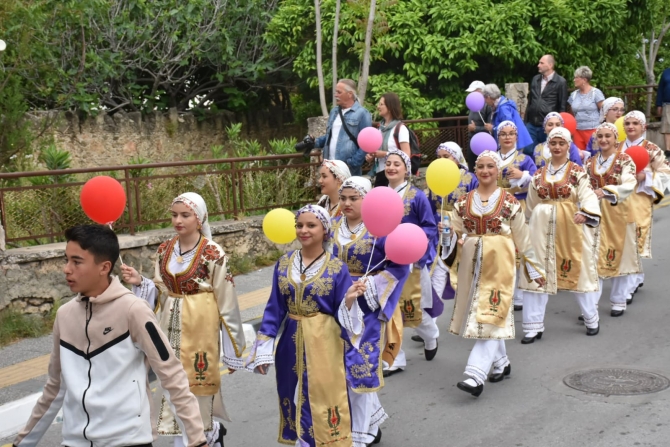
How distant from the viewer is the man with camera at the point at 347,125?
10.3m

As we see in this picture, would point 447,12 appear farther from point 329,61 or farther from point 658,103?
→ point 658,103

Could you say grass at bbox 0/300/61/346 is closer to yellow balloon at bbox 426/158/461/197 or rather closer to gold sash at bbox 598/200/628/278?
yellow balloon at bbox 426/158/461/197

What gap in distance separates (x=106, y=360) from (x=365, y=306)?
2.29 meters

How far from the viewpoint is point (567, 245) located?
359 inches

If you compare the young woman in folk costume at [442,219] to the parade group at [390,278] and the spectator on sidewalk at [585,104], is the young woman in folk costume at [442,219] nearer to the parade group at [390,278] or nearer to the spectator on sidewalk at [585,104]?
the parade group at [390,278]

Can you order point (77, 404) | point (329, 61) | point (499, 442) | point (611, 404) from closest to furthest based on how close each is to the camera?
point (77, 404) < point (499, 442) < point (611, 404) < point (329, 61)

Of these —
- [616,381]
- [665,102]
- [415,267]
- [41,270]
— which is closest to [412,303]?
[415,267]

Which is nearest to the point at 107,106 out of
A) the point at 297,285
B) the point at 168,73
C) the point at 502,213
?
the point at 168,73

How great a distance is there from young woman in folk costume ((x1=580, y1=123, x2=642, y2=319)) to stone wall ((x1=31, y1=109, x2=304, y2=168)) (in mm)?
9095

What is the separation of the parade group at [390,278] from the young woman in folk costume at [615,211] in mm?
14

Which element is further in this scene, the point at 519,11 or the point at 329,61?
the point at 329,61

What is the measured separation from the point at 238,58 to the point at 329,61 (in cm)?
253

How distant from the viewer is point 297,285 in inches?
221

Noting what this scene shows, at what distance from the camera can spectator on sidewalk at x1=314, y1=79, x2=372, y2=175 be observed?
1032 centimetres
